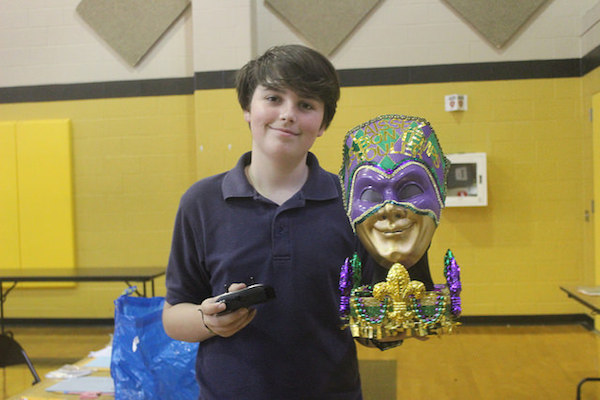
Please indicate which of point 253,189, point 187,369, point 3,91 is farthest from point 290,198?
point 3,91

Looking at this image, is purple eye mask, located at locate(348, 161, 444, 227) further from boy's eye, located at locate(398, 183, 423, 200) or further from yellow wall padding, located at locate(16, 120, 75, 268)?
yellow wall padding, located at locate(16, 120, 75, 268)

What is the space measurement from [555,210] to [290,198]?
4749 mm

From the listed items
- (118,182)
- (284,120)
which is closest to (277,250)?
(284,120)

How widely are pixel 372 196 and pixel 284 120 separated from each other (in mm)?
228

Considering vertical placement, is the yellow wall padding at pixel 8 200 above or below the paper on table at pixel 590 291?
above

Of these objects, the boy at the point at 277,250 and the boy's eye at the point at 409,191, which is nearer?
the boy's eye at the point at 409,191

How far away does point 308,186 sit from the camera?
121 cm

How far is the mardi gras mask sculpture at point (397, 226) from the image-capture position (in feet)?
3.22

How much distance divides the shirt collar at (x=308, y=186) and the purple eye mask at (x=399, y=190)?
0.61ft

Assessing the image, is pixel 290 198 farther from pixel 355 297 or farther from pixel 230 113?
pixel 230 113

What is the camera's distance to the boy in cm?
111

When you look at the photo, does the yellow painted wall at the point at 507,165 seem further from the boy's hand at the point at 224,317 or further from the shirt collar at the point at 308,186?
the boy's hand at the point at 224,317

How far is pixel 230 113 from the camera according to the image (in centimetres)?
538

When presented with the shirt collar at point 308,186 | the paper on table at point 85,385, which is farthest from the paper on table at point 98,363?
the shirt collar at point 308,186
